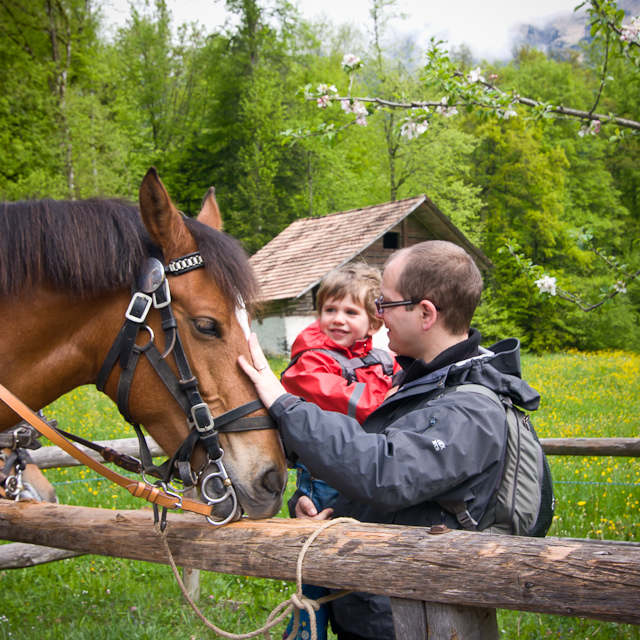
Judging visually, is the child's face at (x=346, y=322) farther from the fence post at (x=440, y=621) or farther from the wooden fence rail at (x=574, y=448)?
the wooden fence rail at (x=574, y=448)

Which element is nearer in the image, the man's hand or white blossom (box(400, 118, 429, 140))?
the man's hand

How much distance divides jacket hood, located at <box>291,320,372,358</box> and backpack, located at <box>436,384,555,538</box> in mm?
1094

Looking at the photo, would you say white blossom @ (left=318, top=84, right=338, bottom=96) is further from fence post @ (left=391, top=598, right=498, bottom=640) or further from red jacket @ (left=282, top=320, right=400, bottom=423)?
fence post @ (left=391, top=598, right=498, bottom=640)

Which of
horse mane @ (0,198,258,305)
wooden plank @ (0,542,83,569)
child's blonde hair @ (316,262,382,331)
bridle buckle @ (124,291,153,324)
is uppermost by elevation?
horse mane @ (0,198,258,305)

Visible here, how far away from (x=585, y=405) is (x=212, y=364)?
9438mm

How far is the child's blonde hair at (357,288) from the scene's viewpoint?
300 cm

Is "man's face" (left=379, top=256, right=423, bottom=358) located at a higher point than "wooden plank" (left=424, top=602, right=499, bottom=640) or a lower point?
higher

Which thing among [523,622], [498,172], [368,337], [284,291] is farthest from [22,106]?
[498,172]

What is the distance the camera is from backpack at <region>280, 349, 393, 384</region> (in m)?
2.73

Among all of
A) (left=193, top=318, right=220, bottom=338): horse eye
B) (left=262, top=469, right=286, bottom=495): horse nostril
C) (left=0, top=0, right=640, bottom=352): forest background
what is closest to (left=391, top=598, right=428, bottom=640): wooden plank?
(left=262, top=469, right=286, bottom=495): horse nostril

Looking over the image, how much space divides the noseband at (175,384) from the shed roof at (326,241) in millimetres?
16537

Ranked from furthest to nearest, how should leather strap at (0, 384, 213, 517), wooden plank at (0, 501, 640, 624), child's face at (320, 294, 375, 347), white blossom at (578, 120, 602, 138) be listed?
white blossom at (578, 120, 602, 138) < child's face at (320, 294, 375, 347) < leather strap at (0, 384, 213, 517) < wooden plank at (0, 501, 640, 624)

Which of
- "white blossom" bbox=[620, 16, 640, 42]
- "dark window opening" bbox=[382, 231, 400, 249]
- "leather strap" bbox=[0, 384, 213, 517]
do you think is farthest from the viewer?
"dark window opening" bbox=[382, 231, 400, 249]

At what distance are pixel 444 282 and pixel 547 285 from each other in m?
3.04
